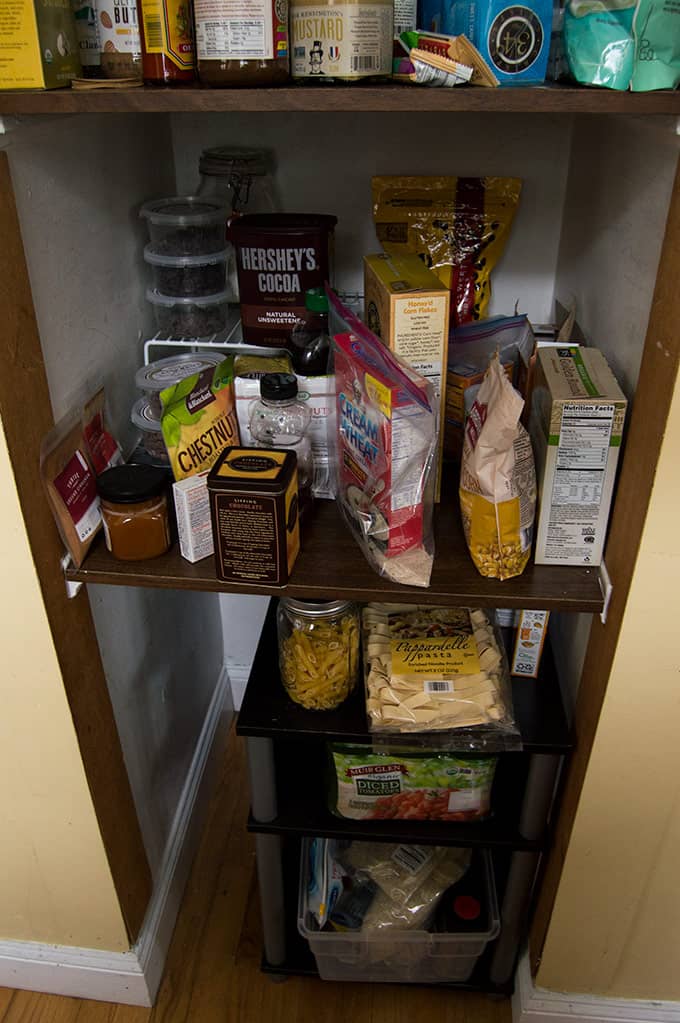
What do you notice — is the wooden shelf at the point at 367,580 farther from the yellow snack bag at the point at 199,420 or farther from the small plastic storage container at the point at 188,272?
the small plastic storage container at the point at 188,272

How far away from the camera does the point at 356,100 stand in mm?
745

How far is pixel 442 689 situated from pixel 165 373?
58 centimetres

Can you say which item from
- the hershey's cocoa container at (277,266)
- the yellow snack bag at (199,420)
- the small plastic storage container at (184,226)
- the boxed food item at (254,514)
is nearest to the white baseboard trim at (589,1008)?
the boxed food item at (254,514)

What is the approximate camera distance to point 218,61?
2.61 feet

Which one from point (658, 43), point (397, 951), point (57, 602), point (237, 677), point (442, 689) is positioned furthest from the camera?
point (237, 677)

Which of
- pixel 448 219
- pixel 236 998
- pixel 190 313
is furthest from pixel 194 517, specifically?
pixel 236 998

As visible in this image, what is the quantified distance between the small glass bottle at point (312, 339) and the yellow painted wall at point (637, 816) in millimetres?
438

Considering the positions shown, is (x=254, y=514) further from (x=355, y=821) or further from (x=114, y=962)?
(x=114, y=962)

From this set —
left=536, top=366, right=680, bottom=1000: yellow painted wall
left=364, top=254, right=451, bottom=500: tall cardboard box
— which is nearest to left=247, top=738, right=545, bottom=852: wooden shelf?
left=536, top=366, right=680, bottom=1000: yellow painted wall

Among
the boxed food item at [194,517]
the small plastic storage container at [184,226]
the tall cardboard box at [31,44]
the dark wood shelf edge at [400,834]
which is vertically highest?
the tall cardboard box at [31,44]

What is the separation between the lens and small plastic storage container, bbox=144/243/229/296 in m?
1.19

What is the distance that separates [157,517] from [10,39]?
509 millimetres

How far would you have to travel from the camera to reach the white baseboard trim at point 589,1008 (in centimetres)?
131

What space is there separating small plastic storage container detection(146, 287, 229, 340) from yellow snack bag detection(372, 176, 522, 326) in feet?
0.90
